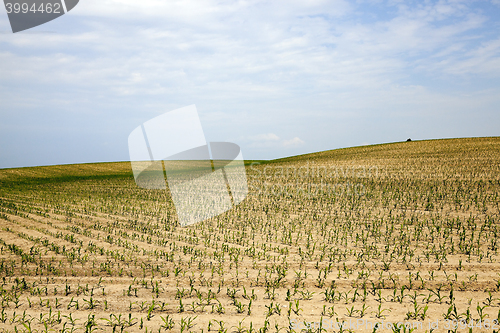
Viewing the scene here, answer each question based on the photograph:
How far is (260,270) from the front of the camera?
733cm

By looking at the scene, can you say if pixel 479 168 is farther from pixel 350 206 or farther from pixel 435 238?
pixel 435 238

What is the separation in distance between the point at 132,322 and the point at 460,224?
38.1 ft

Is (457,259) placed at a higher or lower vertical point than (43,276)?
lower

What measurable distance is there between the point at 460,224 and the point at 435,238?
211cm

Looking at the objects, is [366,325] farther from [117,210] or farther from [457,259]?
[117,210]

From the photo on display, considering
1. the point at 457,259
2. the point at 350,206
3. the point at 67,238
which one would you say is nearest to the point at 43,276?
the point at 67,238

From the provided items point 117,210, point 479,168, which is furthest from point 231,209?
point 479,168

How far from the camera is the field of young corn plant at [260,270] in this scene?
17.1 feet

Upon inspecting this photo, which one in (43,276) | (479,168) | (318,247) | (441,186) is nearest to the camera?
(43,276)

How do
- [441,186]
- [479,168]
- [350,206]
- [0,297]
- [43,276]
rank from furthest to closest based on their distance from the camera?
[479,168]
[441,186]
[350,206]
[43,276]
[0,297]

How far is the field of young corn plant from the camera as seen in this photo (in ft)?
17.1

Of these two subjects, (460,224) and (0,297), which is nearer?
(0,297)

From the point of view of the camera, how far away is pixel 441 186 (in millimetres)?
19172

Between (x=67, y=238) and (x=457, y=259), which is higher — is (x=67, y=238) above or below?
above
